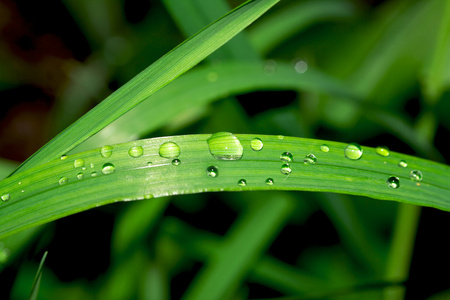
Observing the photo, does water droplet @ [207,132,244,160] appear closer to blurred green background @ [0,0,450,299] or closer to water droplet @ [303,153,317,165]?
water droplet @ [303,153,317,165]

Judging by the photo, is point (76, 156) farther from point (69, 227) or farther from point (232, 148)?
point (69, 227)

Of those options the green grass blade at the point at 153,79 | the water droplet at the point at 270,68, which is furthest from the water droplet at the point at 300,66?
the green grass blade at the point at 153,79

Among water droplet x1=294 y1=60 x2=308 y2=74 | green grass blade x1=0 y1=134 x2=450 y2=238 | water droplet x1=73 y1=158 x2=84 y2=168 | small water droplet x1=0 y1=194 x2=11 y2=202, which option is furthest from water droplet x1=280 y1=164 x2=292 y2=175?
water droplet x1=294 y1=60 x2=308 y2=74

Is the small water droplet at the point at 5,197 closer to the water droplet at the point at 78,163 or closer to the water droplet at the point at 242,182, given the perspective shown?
the water droplet at the point at 78,163

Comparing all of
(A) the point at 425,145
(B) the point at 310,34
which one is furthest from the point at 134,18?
(A) the point at 425,145

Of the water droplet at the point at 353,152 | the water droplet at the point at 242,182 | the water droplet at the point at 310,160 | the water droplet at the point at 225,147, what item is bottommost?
the water droplet at the point at 242,182

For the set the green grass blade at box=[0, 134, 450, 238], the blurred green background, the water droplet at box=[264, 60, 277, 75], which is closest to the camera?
the green grass blade at box=[0, 134, 450, 238]
